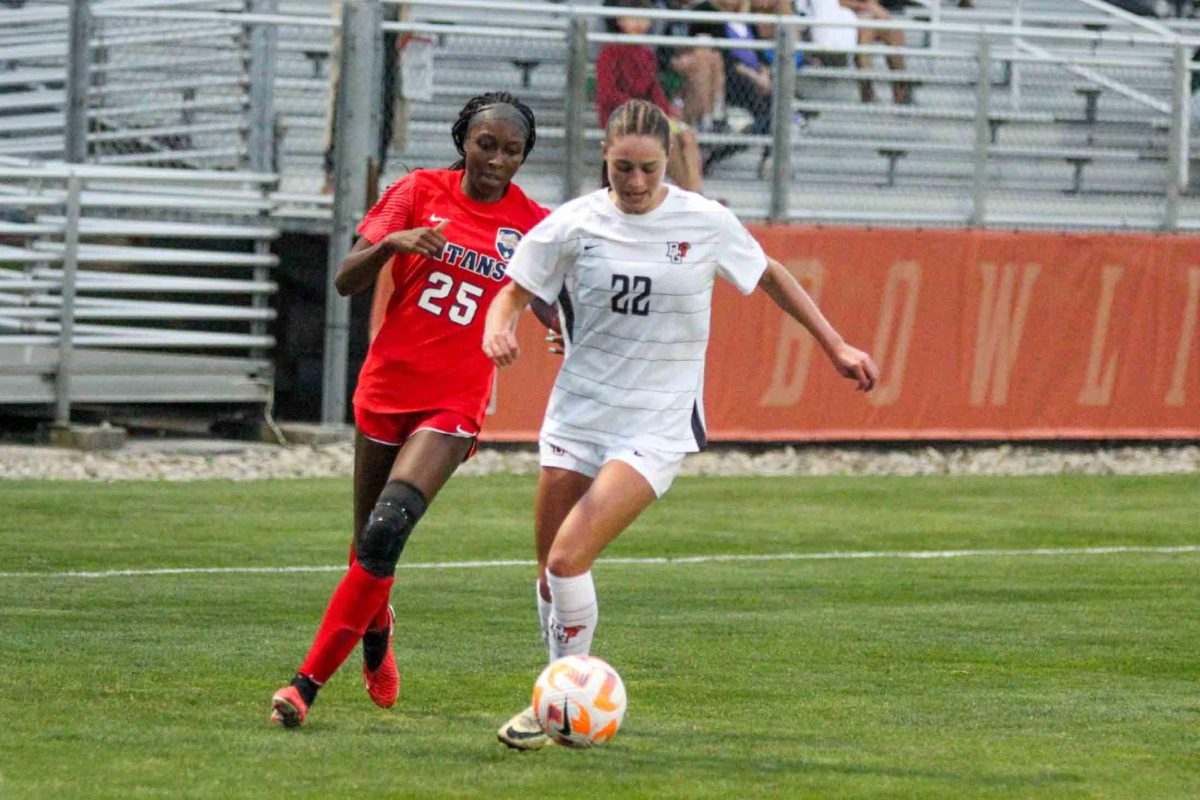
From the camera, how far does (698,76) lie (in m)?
18.5

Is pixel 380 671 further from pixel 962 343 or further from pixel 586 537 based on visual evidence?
pixel 962 343

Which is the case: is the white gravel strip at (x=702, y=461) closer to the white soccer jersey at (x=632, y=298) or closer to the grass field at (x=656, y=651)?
the grass field at (x=656, y=651)

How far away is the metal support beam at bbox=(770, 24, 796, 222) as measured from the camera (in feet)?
60.8

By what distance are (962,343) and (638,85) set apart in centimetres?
361

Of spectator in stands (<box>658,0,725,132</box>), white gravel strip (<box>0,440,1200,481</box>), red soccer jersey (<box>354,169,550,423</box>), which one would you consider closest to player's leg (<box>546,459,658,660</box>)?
red soccer jersey (<box>354,169,550,423</box>)

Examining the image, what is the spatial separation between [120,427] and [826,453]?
582 centimetres

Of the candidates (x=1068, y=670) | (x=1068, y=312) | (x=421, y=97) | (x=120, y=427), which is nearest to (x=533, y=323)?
(x=421, y=97)

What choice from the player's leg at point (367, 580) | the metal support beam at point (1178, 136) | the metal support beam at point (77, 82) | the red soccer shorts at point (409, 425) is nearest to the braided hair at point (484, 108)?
the red soccer shorts at point (409, 425)

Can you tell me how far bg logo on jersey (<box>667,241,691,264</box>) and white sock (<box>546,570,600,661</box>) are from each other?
1055 millimetres

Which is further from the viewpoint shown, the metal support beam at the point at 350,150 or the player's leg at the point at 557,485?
the metal support beam at the point at 350,150

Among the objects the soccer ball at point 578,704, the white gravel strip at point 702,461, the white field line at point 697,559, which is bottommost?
the white gravel strip at point 702,461

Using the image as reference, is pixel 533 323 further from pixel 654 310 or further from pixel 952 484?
pixel 654 310

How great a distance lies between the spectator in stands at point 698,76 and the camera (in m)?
18.4

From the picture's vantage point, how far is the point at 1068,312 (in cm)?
1967
